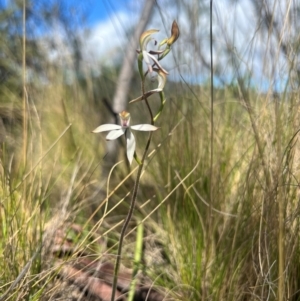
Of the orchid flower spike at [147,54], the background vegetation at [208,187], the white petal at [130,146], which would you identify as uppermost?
the orchid flower spike at [147,54]

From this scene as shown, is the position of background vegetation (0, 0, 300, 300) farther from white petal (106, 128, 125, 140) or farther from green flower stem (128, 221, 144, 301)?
white petal (106, 128, 125, 140)

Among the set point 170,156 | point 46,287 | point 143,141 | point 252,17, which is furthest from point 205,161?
point 143,141

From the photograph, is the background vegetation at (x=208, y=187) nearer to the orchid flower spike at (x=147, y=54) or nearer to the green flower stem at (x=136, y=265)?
the green flower stem at (x=136, y=265)

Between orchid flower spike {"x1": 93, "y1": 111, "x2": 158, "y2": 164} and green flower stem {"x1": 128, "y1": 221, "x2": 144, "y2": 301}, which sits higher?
orchid flower spike {"x1": 93, "y1": 111, "x2": 158, "y2": 164}

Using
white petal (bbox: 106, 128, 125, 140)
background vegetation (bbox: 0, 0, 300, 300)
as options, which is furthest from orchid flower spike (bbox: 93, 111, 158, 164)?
background vegetation (bbox: 0, 0, 300, 300)

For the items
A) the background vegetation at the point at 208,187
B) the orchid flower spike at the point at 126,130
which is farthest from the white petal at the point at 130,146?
the background vegetation at the point at 208,187

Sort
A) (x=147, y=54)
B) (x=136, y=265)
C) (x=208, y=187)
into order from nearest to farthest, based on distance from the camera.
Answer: (x=147, y=54) → (x=136, y=265) → (x=208, y=187)

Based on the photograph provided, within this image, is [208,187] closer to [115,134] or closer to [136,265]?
[136,265]

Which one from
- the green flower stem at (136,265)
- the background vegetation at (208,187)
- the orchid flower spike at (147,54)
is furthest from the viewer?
the green flower stem at (136,265)

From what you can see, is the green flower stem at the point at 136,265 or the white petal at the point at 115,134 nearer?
the white petal at the point at 115,134

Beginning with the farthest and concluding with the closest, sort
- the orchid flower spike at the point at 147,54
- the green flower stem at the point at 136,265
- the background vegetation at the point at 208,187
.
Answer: the green flower stem at the point at 136,265 < the background vegetation at the point at 208,187 < the orchid flower spike at the point at 147,54

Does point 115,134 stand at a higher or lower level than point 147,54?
lower

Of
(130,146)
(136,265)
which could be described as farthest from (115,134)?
(136,265)
